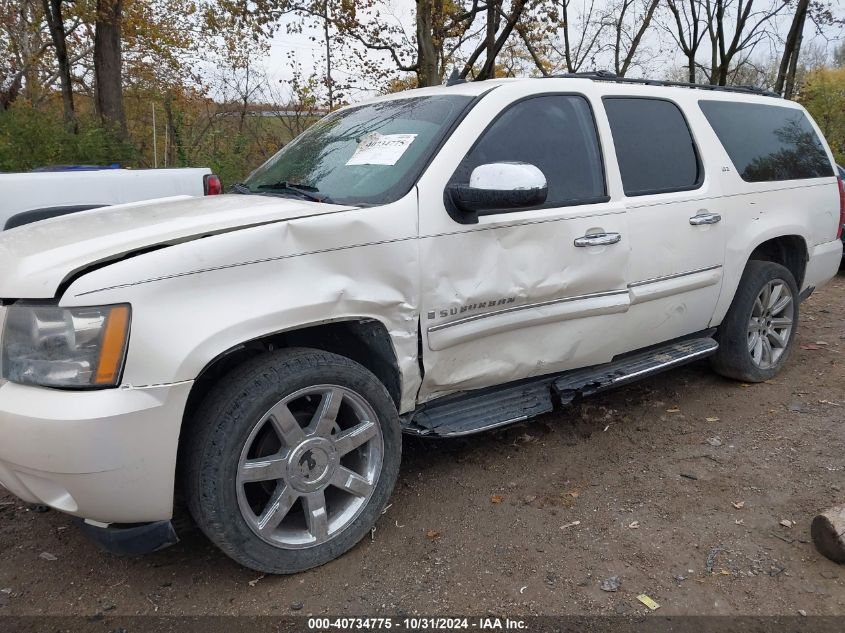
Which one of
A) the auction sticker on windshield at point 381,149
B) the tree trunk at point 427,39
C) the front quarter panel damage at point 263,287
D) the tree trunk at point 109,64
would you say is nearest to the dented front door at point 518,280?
the front quarter panel damage at point 263,287

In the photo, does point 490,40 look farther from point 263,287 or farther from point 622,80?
point 263,287

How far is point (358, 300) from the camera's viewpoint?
100.0 inches

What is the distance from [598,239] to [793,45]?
19.8 metres

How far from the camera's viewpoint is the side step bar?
296 centimetres

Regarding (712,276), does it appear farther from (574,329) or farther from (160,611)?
(160,611)

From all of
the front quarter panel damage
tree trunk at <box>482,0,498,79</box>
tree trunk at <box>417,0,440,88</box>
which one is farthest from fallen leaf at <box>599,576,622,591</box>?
tree trunk at <box>482,0,498,79</box>

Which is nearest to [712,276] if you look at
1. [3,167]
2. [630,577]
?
[630,577]

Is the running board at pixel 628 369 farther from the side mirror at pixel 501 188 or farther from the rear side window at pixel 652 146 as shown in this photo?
the side mirror at pixel 501 188

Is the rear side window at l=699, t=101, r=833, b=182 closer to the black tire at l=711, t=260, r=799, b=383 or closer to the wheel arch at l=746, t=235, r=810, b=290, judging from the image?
the wheel arch at l=746, t=235, r=810, b=290

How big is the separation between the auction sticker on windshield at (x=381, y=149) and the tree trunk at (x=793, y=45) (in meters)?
18.8

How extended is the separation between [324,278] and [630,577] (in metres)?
1.63

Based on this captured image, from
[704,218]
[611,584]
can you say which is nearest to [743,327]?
[704,218]

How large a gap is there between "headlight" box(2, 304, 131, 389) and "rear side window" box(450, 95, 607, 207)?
1.66 m

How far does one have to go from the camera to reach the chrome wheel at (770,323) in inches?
176
